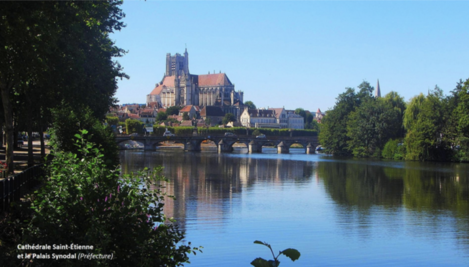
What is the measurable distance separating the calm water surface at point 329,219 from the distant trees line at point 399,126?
21.0 metres

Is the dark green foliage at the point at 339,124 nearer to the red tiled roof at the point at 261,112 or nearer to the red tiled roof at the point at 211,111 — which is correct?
the red tiled roof at the point at 261,112

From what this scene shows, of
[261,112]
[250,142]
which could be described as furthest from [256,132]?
[261,112]

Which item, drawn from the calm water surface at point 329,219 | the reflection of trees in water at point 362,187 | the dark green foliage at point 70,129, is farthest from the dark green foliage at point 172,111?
the dark green foliage at point 70,129

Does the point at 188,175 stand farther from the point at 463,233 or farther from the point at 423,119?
the point at 423,119

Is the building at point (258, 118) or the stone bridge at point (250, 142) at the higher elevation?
the building at point (258, 118)

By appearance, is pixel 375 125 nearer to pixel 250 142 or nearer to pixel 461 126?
pixel 461 126

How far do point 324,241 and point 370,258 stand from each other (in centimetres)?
239

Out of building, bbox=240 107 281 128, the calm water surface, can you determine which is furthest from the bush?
building, bbox=240 107 281 128

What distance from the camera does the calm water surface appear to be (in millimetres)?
17289

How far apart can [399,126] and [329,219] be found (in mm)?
52078

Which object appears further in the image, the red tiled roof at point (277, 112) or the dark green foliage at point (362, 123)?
the red tiled roof at point (277, 112)

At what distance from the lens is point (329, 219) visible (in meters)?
24.0

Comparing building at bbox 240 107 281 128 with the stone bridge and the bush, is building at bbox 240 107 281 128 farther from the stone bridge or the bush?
the bush

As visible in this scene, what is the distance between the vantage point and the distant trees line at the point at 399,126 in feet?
202
